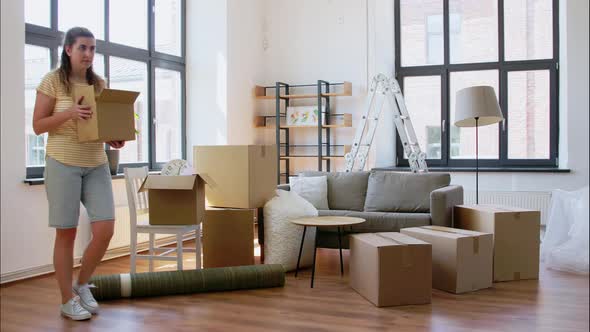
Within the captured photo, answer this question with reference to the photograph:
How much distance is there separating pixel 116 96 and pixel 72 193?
20.9 inches

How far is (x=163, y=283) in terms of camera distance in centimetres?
350

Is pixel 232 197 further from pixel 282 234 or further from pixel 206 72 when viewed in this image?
pixel 206 72

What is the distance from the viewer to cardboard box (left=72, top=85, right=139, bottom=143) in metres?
2.85

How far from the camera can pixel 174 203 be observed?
3922mm

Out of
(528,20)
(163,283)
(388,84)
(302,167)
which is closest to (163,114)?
(302,167)

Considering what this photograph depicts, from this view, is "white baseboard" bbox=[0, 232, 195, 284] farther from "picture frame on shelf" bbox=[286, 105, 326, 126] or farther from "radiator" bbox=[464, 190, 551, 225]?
"radiator" bbox=[464, 190, 551, 225]

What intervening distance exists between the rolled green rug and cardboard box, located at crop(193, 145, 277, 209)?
23.2 inches

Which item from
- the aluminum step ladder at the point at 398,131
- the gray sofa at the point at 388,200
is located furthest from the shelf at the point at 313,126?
the gray sofa at the point at 388,200

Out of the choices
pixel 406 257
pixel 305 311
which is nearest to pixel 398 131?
pixel 406 257

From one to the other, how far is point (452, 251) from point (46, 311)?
2.36 meters

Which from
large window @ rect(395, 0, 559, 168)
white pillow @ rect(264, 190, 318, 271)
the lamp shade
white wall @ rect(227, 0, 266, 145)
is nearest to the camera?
white pillow @ rect(264, 190, 318, 271)

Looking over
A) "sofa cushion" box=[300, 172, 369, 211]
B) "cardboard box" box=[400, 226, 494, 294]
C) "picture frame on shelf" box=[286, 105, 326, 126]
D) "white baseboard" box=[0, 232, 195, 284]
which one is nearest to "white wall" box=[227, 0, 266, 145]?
"picture frame on shelf" box=[286, 105, 326, 126]

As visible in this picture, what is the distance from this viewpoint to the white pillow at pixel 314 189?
4961 mm

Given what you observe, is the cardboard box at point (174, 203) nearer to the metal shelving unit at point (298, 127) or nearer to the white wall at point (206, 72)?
the white wall at point (206, 72)
